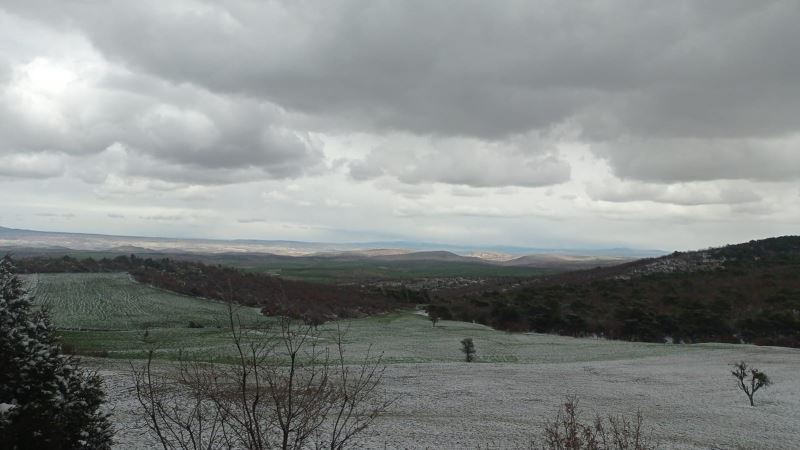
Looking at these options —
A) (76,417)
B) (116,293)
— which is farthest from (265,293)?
(76,417)

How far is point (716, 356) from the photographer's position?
30453mm

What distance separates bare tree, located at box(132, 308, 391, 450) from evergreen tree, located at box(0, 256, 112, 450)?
0.85m

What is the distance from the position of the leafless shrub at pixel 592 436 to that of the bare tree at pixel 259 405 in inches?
109

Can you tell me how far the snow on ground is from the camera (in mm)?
13719

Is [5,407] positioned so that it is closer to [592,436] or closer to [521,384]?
[592,436]

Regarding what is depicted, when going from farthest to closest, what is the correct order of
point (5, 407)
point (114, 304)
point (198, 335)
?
point (114, 304) → point (198, 335) → point (5, 407)

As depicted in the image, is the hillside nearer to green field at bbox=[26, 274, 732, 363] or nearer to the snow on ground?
green field at bbox=[26, 274, 732, 363]

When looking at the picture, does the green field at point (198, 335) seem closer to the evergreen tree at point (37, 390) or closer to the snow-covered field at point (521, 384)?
the snow-covered field at point (521, 384)

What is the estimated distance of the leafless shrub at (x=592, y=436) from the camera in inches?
282

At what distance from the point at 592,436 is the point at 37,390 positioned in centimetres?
915


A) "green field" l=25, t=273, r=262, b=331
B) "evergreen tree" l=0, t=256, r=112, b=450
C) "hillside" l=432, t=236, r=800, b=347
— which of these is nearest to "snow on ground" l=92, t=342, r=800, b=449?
"evergreen tree" l=0, t=256, r=112, b=450

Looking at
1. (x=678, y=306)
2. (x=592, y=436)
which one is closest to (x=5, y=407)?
(x=592, y=436)

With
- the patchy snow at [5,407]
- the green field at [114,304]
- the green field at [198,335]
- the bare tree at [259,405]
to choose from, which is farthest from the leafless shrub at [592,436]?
the green field at [114,304]

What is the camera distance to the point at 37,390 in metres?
7.43
